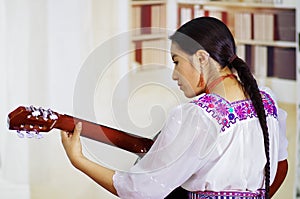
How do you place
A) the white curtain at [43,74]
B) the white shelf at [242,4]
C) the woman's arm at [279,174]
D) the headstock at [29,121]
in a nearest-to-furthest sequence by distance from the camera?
the headstock at [29,121] < the woman's arm at [279,174] < the white curtain at [43,74] < the white shelf at [242,4]

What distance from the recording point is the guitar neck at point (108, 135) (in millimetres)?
1510

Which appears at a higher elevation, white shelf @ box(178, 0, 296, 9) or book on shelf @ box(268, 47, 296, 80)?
white shelf @ box(178, 0, 296, 9)

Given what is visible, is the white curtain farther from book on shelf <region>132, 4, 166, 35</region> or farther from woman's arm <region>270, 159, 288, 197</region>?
woman's arm <region>270, 159, 288, 197</region>

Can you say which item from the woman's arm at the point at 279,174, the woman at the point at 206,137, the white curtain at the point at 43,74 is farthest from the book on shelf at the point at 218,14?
the woman at the point at 206,137

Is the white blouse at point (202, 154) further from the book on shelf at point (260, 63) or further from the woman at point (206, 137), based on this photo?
the book on shelf at point (260, 63)

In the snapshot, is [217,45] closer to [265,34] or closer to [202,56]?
[202,56]

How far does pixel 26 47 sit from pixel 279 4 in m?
1.84

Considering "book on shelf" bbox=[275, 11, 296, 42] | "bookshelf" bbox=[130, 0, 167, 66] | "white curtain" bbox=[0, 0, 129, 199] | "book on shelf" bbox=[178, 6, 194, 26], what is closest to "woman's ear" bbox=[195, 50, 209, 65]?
"white curtain" bbox=[0, 0, 129, 199]

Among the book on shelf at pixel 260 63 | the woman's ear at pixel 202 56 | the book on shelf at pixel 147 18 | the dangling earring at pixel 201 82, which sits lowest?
the book on shelf at pixel 260 63

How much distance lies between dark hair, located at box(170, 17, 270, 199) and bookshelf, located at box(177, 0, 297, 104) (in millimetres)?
2493

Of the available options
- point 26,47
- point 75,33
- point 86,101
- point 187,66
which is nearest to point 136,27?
point 75,33

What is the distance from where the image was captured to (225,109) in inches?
61.2

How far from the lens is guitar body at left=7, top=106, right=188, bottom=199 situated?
1.43m

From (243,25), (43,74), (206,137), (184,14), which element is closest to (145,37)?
(184,14)
